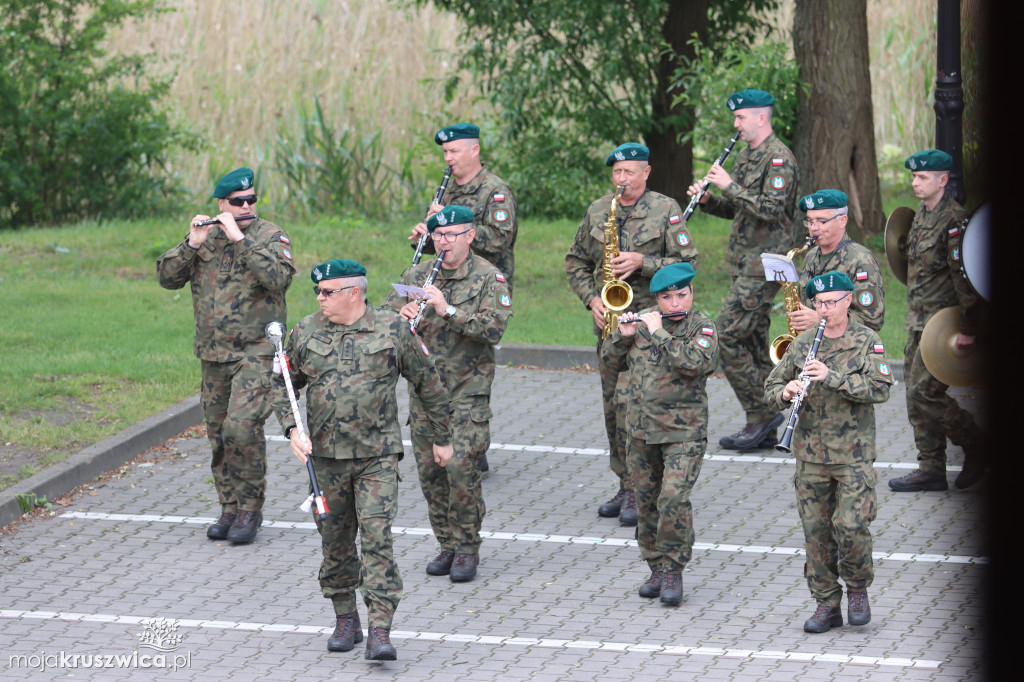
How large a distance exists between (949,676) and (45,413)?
767 centimetres

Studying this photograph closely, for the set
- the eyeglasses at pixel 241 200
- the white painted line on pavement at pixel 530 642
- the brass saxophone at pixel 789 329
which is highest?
the eyeglasses at pixel 241 200

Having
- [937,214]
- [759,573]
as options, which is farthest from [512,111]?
[759,573]

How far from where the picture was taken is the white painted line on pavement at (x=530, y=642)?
693 centimetres

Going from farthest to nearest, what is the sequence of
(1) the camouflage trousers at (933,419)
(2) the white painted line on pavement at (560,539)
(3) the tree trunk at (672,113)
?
(3) the tree trunk at (672,113), (1) the camouflage trousers at (933,419), (2) the white painted line on pavement at (560,539)

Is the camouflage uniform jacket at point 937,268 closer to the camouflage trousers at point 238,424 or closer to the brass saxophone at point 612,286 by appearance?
the brass saxophone at point 612,286

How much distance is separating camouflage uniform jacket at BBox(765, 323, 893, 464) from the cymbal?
265cm

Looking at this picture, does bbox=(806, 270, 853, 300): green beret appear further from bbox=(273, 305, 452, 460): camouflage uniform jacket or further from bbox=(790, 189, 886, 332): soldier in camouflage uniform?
bbox=(273, 305, 452, 460): camouflage uniform jacket

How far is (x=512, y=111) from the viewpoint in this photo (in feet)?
60.8

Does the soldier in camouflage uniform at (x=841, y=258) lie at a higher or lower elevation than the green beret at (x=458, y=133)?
lower

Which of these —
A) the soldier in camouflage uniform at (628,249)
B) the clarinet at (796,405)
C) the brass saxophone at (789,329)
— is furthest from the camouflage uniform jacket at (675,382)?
the soldier in camouflage uniform at (628,249)

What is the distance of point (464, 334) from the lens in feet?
26.9

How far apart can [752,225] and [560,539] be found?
2.99 m

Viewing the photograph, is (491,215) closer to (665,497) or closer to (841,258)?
(841,258)

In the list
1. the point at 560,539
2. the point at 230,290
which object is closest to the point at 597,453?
the point at 560,539
